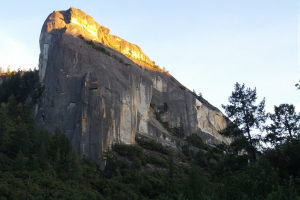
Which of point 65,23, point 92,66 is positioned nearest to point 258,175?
point 92,66

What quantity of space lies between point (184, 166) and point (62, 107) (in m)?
17.2

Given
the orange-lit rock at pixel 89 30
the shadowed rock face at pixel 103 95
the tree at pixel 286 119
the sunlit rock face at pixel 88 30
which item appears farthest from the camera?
the orange-lit rock at pixel 89 30

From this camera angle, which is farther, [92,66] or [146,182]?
[92,66]

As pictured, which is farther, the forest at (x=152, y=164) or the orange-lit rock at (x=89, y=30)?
the orange-lit rock at (x=89, y=30)

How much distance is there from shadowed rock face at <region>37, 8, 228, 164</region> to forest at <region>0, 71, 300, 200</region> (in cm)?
254

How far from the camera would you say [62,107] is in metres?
58.5

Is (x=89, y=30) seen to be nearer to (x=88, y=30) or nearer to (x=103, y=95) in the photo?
(x=88, y=30)

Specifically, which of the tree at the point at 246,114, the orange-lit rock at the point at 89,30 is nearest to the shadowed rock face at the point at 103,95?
the orange-lit rock at the point at 89,30

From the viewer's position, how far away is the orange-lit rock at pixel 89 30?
235ft

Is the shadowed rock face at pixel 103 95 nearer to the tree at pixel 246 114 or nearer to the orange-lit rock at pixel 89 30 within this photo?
the orange-lit rock at pixel 89 30

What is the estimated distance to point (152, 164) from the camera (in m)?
57.9

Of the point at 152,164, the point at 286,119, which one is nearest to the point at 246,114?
the point at 286,119

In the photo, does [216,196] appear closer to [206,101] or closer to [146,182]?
[146,182]

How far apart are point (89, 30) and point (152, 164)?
96.1 feet
